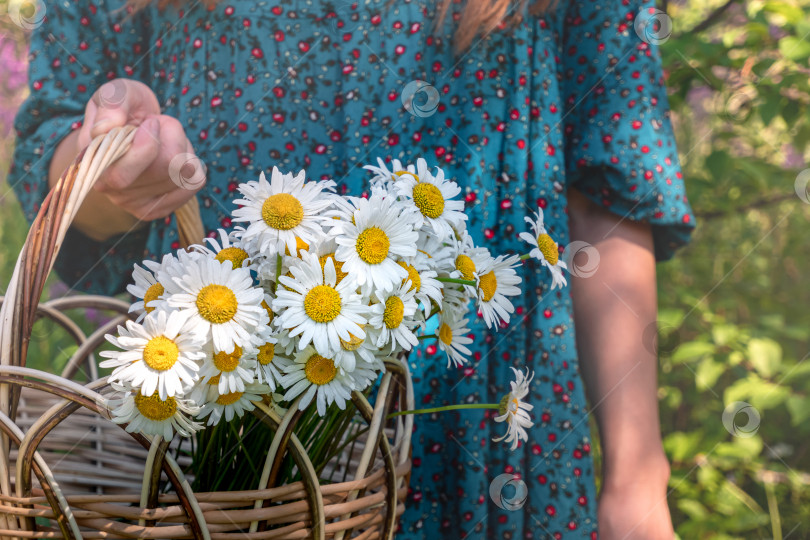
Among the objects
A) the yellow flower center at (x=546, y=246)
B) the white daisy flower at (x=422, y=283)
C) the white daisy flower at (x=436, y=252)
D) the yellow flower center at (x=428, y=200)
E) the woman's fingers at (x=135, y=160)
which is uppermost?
Answer: the woman's fingers at (x=135, y=160)

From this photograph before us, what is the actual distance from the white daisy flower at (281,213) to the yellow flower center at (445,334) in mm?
107

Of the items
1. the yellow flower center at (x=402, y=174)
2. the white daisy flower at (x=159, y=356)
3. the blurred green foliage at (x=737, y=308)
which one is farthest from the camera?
the blurred green foliage at (x=737, y=308)

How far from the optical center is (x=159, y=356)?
326mm

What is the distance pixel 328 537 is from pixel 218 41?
0.50 meters

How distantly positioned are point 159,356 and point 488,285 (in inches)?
7.9

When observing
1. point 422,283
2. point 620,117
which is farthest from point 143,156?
point 620,117

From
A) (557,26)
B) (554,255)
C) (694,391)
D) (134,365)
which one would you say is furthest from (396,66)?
(694,391)

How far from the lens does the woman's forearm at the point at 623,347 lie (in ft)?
2.19

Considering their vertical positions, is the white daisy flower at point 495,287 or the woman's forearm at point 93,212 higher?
the woman's forearm at point 93,212

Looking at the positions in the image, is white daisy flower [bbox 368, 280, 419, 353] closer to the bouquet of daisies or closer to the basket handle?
the bouquet of daisies

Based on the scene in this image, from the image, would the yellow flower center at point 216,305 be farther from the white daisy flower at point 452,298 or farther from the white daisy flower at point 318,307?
the white daisy flower at point 452,298

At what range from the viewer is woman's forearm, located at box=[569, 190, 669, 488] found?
67 cm

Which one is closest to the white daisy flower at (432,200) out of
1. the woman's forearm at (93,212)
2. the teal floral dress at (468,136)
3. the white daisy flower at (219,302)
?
the white daisy flower at (219,302)

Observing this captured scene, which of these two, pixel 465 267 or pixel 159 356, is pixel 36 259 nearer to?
pixel 159 356
